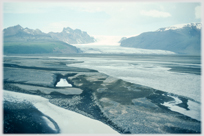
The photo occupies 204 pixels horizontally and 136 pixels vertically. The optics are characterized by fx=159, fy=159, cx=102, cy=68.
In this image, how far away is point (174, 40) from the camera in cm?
14638

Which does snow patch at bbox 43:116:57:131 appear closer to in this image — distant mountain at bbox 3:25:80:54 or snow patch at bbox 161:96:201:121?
snow patch at bbox 161:96:201:121

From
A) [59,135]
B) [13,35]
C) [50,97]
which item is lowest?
[59,135]

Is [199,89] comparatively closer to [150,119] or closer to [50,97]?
[150,119]

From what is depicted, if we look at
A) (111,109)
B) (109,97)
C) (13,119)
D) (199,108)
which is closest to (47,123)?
(13,119)

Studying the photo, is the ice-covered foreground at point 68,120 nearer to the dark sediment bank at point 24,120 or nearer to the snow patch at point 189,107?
the dark sediment bank at point 24,120

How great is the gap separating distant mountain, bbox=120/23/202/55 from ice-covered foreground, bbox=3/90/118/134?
432ft

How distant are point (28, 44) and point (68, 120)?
294 ft

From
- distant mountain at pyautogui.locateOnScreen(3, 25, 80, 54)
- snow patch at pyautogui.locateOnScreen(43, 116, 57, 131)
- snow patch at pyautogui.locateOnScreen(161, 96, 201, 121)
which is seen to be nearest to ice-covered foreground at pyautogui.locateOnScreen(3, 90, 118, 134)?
snow patch at pyautogui.locateOnScreen(43, 116, 57, 131)

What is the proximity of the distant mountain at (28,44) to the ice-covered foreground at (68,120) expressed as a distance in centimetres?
7232

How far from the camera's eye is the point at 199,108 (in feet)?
35.3

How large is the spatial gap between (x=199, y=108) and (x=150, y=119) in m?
4.20

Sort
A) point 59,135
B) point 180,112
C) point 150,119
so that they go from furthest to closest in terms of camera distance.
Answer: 1. point 180,112
2. point 150,119
3. point 59,135

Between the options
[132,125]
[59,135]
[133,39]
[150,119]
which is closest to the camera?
[59,135]

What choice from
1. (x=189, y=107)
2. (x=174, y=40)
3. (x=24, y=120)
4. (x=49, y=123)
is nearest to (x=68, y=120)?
(x=49, y=123)
